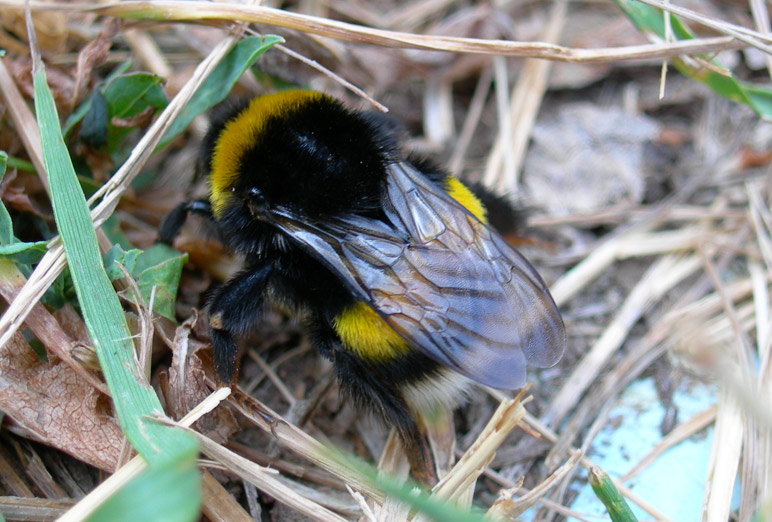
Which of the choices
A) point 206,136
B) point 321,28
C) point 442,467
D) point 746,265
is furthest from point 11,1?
point 746,265

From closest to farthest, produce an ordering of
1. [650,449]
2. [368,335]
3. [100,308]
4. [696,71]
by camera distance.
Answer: [100,308] → [368,335] → [650,449] → [696,71]

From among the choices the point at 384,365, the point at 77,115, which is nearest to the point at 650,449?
the point at 384,365

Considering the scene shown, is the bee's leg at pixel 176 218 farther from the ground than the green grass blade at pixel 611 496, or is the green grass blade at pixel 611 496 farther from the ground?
the bee's leg at pixel 176 218

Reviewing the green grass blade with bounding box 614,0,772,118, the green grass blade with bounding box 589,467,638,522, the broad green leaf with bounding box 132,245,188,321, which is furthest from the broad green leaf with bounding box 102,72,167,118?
the green grass blade with bounding box 589,467,638,522

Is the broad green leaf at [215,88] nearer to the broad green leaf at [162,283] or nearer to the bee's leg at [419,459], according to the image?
the broad green leaf at [162,283]

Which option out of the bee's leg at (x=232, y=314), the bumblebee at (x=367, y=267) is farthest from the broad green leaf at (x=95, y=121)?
the bee's leg at (x=232, y=314)

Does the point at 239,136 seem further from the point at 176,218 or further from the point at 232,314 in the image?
the point at 232,314
